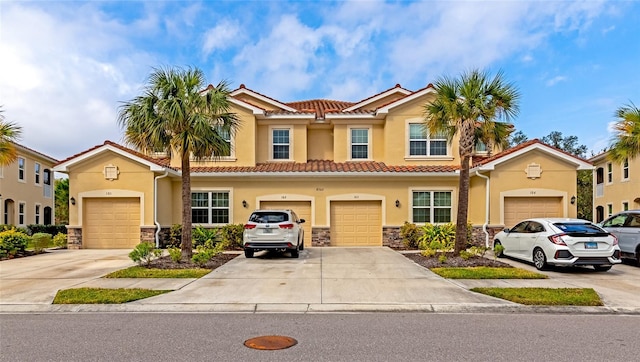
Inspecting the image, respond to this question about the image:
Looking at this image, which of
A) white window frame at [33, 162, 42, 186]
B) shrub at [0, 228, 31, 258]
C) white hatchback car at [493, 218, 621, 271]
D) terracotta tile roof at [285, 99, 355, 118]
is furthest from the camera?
white window frame at [33, 162, 42, 186]

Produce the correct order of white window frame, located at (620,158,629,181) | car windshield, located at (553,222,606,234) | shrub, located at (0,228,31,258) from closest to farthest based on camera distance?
car windshield, located at (553,222,606,234)
shrub, located at (0,228,31,258)
white window frame, located at (620,158,629,181)

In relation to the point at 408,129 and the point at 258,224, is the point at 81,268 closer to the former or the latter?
the point at 258,224

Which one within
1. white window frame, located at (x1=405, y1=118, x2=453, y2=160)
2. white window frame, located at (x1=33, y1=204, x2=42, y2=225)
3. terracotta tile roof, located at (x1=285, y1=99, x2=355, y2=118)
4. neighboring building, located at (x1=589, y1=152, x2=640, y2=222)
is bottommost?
white window frame, located at (x1=33, y1=204, x2=42, y2=225)

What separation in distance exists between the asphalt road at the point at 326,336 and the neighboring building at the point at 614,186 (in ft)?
72.9

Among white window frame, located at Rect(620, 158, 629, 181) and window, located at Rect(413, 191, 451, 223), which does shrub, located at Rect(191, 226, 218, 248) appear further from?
white window frame, located at Rect(620, 158, 629, 181)

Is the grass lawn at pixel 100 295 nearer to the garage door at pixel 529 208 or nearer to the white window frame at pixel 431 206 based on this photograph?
the white window frame at pixel 431 206

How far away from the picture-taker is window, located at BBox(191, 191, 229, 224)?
815 inches

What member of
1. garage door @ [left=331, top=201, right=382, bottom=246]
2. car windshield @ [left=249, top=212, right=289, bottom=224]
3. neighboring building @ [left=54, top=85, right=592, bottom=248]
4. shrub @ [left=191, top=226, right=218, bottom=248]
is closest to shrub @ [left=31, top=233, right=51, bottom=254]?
neighboring building @ [left=54, top=85, right=592, bottom=248]

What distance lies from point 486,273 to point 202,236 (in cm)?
1196

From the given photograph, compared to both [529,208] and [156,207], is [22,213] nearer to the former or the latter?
[156,207]

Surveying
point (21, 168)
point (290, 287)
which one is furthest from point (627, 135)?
point (21, 168)

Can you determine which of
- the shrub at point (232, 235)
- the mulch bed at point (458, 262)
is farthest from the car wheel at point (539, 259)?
the shrub at point (232, 235)

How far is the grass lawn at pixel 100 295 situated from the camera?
908cm

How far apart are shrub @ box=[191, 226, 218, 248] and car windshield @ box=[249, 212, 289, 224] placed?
4863mm
